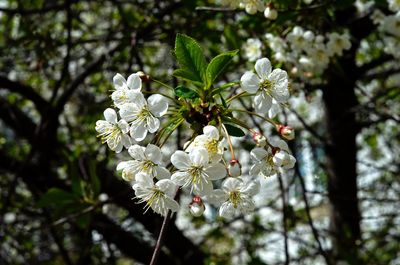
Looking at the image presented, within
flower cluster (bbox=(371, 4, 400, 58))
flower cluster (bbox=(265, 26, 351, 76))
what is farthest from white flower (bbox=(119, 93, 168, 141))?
flower cluster (bbox=(371, 4, 400, 58))

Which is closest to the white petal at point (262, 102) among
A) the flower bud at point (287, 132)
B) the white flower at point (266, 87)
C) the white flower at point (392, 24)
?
Answer: the white flower at point (266, 87)

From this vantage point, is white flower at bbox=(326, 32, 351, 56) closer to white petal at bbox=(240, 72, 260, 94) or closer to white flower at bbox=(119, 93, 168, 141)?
white petal at bbox=(240, 72, 260, 94)

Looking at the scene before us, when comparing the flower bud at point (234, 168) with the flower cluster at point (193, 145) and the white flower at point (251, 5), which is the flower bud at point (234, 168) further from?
the white flower at point (251, 5)

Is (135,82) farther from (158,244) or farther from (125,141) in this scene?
(158,244)

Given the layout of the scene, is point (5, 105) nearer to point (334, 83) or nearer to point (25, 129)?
point (25, 129)

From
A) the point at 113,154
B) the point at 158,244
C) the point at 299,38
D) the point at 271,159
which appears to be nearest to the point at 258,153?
the point at 271,159

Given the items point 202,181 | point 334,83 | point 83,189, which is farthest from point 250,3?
point 334,83
